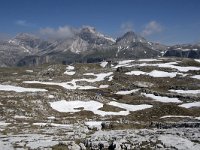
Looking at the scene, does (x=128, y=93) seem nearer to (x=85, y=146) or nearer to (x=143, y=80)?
(x=143, y=80)

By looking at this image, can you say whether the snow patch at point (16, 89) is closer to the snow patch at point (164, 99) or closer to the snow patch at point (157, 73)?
the snow patch at point (164, 99)

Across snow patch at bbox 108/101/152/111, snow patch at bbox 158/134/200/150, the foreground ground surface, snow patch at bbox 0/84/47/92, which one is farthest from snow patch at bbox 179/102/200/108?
snow patch at bbox 158/134/200/150

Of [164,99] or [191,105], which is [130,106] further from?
[191,105]

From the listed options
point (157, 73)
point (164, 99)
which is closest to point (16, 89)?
point (164, 99)

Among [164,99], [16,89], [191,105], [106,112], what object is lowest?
[106,112]

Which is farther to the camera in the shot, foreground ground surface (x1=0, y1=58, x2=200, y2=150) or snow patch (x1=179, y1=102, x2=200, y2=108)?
snow patch (x1=179, y1=102, x2=200, y2=108)

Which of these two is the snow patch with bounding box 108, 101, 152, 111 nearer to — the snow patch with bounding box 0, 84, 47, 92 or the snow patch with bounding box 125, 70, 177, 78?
the snow patch with bounding box 0, 84, 47, 92

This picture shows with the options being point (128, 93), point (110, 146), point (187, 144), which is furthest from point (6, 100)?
point (187, 144)

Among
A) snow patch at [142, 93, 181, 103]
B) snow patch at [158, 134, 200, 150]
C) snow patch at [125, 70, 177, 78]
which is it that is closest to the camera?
snow patch at [158, 134, 200, 150]
